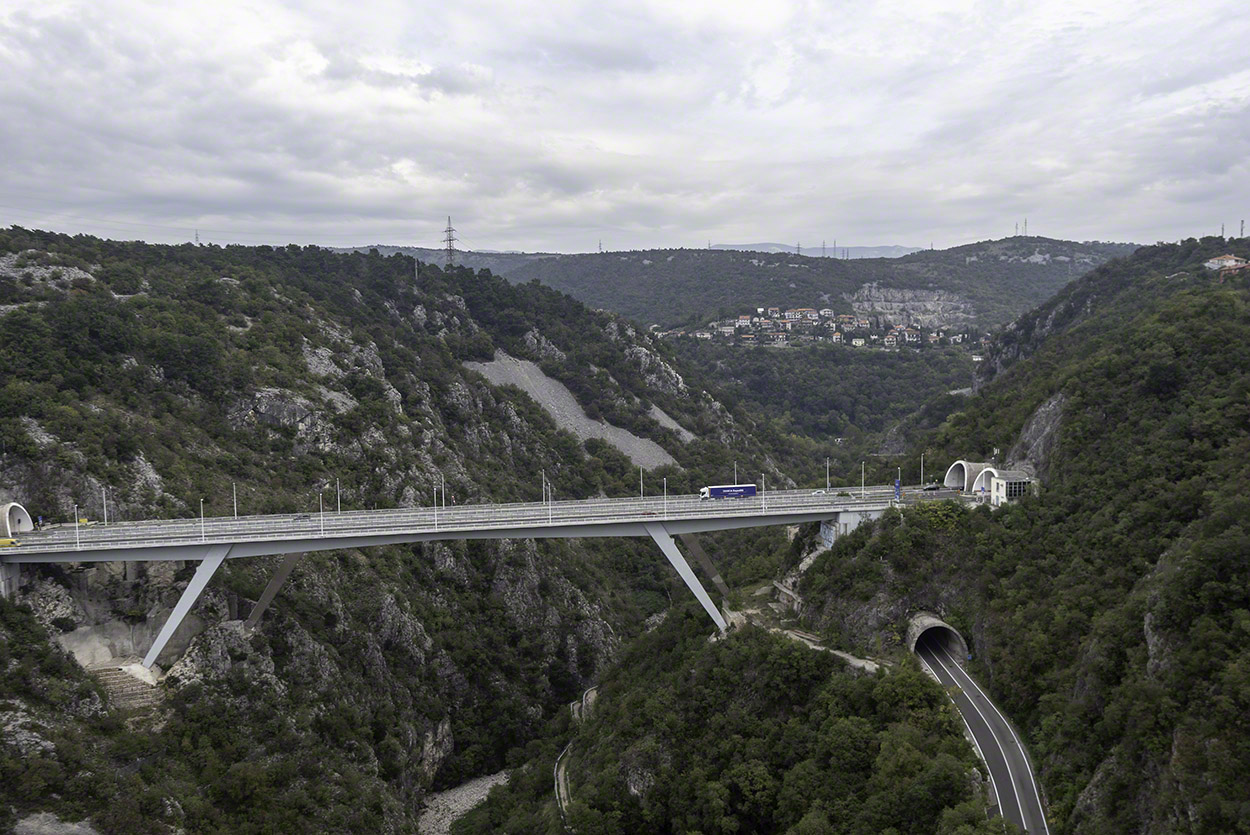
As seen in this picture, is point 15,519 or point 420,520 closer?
point 15,519

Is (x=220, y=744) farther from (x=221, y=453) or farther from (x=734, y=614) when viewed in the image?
(x=734, y=614)

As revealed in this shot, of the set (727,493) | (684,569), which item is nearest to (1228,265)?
(727,493)

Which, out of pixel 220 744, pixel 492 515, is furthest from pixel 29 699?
pixel 492 515

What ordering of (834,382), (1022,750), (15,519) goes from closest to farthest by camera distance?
(1022,750) < (15,519) < (834,382)

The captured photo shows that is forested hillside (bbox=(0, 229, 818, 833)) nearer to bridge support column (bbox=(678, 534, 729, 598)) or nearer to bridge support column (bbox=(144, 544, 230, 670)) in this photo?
bridge support column (bbox=(144, 544, 230, 670))

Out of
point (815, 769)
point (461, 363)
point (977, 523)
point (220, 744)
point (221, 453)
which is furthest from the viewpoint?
point (461, 363)

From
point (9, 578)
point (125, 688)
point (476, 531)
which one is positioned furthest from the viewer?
point (476, 531)

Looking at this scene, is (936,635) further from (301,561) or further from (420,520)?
(301,561)
